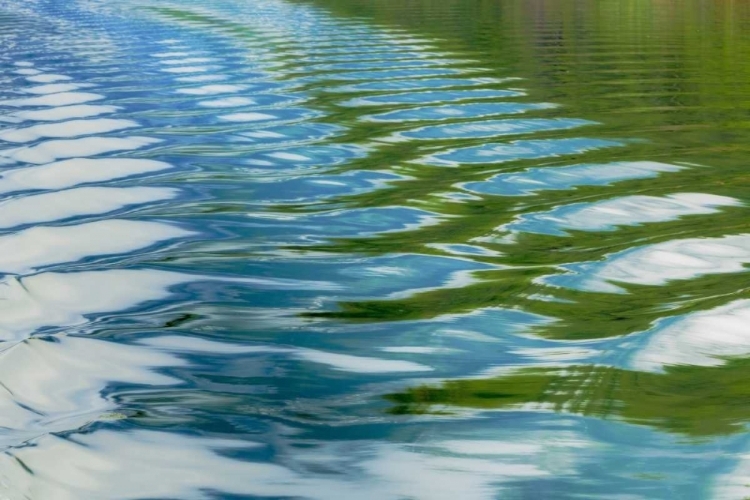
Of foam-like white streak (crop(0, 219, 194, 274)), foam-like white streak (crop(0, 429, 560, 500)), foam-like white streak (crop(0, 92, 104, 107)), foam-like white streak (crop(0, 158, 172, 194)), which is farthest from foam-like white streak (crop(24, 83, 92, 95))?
foam-like white streak (crop(0, 429, 560, 500))

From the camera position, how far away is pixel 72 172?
3.86 metres

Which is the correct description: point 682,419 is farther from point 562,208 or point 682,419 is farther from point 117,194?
point 117,194

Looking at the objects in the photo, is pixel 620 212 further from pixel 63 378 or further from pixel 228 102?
pixel 228 102

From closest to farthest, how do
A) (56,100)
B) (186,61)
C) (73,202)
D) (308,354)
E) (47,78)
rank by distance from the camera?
(308,354)
(73,202)
(56,100)
(47,78)
(186,61)

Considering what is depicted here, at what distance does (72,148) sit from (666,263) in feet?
8.76

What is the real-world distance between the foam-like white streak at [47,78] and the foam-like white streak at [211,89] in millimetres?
1231

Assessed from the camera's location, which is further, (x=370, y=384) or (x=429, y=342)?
(x=429, y=342)

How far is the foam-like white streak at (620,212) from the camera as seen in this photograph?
296 centimetres

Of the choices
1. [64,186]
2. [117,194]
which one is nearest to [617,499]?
[117,194]

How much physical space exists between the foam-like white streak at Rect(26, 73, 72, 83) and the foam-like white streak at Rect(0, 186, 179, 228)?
13.3 feet

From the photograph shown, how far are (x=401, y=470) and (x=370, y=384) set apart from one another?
368 mm

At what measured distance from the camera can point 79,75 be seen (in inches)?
299

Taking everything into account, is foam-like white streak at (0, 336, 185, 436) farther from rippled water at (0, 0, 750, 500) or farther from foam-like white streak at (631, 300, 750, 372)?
foam-like white streak at (631, 300, 750, 372)

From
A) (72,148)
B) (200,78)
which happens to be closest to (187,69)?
Answer: (200,78)
